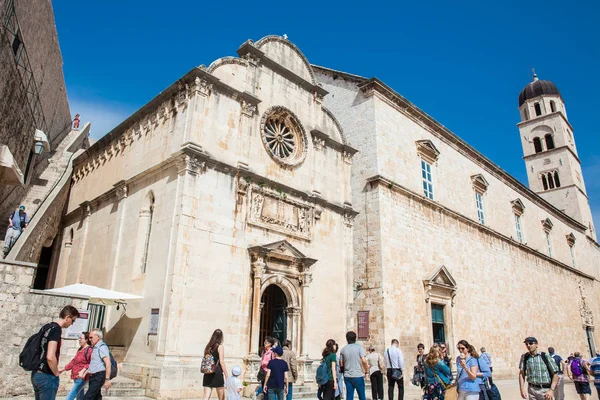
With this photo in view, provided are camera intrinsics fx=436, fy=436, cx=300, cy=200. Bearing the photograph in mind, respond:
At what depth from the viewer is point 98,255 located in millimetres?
14211

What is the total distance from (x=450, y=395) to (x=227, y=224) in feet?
24.2

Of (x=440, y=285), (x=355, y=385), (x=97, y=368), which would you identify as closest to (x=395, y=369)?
(x=355, y=385)

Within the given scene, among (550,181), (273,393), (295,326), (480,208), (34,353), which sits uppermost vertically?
(550,181)

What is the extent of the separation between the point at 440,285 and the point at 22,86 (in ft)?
58.5

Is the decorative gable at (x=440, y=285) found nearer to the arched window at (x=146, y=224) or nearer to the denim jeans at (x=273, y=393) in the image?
the arched window at (x=146, y=224)

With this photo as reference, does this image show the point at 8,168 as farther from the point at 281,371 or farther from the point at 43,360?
the point at 281,371

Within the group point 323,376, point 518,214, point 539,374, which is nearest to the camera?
point 539,374

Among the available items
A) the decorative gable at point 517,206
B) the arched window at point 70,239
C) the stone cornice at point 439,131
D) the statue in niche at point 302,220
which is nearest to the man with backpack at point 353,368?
the statue in niche at point 302,220

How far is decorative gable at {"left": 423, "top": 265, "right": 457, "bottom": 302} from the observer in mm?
18500

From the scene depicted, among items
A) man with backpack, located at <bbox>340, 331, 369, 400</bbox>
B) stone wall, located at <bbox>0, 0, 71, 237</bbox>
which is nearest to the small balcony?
stone wall, located at <bbox>0, 0, 71, 237</bbox>

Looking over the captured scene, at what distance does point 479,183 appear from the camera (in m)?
25.2

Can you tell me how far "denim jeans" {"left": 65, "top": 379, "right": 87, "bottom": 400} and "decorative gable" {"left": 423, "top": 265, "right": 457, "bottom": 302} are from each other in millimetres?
14707

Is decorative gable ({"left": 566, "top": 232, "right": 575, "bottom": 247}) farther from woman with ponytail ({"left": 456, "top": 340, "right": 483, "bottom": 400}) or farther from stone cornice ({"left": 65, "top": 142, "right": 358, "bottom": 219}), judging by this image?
woman with ponytail ({"left": 456, "top": 340, "right": 483, "bottom": 400})

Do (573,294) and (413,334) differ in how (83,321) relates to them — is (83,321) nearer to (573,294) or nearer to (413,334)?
(413,334)
